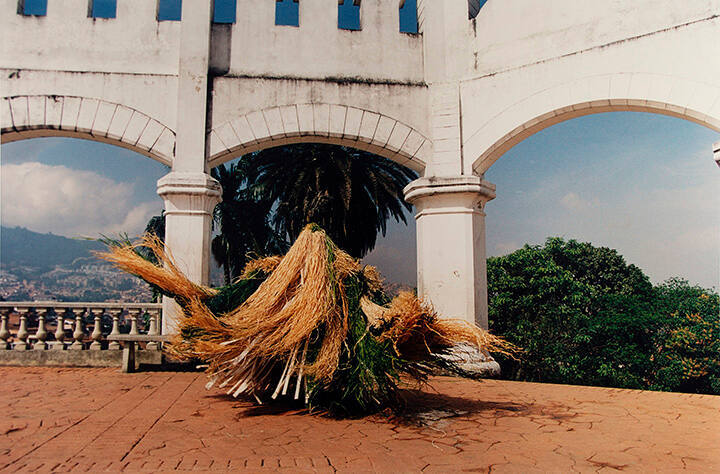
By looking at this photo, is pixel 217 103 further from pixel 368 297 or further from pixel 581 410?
pixel 581 410

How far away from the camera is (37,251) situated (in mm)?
172625

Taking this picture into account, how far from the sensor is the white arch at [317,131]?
24.9 feet

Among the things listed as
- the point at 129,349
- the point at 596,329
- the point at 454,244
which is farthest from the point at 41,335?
the point at 596,329

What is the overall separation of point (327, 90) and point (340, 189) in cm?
726

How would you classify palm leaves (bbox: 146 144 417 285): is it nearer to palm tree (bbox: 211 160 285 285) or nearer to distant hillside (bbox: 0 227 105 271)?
palm tree (bbox: 211 160 285 285)

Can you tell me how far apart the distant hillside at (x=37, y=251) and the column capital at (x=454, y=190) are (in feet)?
447

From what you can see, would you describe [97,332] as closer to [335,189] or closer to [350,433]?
[350,433]

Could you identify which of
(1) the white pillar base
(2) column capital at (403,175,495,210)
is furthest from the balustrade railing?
(2) column capital at (403,175,495,210)

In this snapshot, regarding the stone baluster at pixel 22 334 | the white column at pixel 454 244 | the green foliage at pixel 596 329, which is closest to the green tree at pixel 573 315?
the green foliage at pixel 596 329

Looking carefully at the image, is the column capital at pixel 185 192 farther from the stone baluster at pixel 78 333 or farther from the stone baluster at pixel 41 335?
the stone baluster at pixel 41 335

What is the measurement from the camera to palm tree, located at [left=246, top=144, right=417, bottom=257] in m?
15.0

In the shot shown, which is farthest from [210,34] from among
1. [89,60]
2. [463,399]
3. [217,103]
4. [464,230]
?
[463,399]

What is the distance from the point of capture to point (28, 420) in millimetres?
4328

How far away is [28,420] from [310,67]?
555 cm
